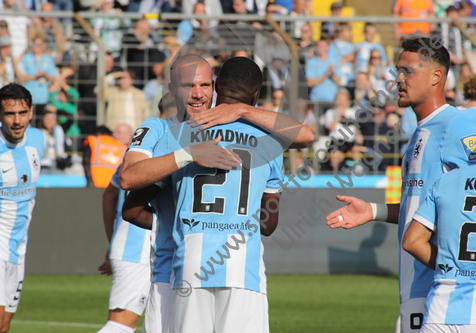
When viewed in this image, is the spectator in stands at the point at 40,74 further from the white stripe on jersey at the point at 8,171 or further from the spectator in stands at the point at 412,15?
the spectator in stands at the point at 412,15

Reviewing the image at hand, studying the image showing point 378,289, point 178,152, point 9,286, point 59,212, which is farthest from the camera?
point 59,212

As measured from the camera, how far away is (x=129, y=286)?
5355mm

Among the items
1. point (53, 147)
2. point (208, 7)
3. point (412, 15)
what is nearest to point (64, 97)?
point (53, 147)

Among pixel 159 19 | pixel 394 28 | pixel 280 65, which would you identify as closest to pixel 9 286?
pixel 280 65

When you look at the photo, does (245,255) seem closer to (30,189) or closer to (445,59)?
(445,59)

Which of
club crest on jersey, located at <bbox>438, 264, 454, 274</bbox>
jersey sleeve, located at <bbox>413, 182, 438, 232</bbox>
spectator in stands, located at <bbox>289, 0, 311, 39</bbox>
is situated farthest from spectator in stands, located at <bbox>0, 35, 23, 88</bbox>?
club crest on jersey, located at <bbox>438, 264, 454, 274</bbox>

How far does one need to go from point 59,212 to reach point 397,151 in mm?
5714

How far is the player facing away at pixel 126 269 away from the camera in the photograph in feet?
17.6

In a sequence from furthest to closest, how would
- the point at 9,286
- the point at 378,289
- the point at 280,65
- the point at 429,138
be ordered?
the point at 378,289
the point at 9,286
the point at 280,65
the point at 429,138

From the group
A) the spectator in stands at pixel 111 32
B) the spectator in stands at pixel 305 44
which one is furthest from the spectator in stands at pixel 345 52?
the spectator in stands at pixel 111 32

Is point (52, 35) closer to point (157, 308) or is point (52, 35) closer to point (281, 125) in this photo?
point (157, 308)

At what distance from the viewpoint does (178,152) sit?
10.0 feet

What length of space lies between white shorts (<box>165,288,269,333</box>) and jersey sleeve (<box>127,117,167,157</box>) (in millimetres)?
792

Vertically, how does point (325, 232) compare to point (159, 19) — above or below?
below
